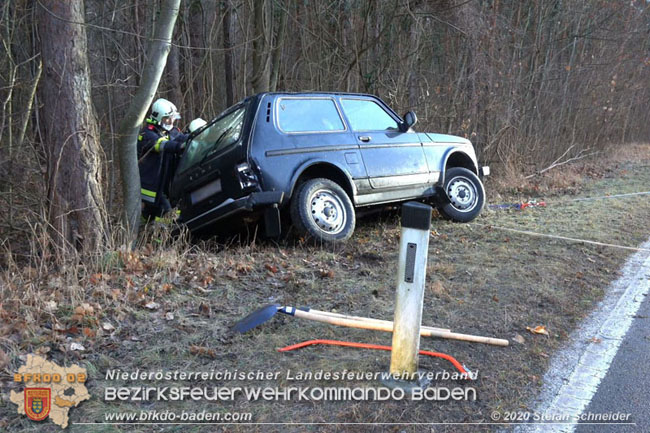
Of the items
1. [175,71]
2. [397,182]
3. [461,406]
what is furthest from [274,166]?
[175,71]

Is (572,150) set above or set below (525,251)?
above

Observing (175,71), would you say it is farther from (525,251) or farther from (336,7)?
(525,251)

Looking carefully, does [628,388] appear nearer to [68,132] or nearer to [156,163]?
[68,132]

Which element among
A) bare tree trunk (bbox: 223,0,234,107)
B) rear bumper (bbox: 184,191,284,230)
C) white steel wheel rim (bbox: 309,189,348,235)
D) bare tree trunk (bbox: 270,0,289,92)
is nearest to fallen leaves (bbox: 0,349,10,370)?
rear bumper (bbox: 184,191,284,230)

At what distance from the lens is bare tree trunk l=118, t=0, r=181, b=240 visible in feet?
18.5

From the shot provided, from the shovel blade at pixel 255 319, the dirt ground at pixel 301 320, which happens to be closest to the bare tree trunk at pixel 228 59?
the dirt ground at pixel 301 320

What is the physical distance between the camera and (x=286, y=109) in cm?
632

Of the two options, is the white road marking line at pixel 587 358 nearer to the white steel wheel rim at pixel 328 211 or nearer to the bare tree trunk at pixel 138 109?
the white steel wheel rim at pixel 328 211

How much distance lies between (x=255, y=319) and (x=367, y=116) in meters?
3.91

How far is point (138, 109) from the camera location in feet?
18.9

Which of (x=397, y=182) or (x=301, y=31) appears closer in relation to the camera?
(x=397, y=182)

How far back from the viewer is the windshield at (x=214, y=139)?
20.4 feet

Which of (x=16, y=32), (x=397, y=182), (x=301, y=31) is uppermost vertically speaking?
(x=301, y=31)

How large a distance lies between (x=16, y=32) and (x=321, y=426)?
664 cm
